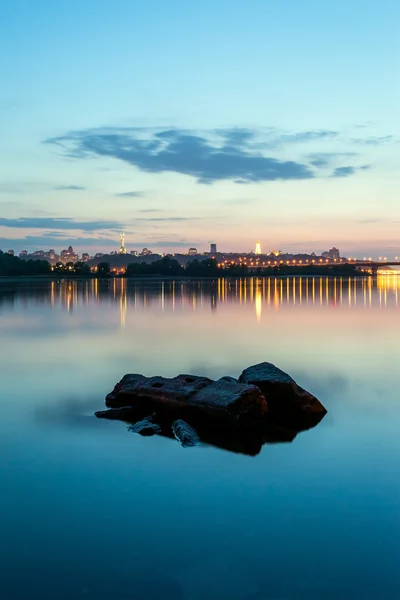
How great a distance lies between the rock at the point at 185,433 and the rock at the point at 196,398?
21.2 inches

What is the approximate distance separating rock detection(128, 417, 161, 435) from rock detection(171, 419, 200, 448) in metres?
0.32

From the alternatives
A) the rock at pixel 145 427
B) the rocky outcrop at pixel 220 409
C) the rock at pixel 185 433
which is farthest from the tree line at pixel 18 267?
the rock at pixel 185 433

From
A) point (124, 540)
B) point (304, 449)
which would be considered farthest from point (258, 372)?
point (124, 540)

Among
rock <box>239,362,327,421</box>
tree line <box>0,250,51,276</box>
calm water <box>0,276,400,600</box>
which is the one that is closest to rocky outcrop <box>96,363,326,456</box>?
rock <box>239,362,327,421</box>

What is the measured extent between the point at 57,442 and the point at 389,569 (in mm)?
5942

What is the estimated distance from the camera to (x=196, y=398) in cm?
1105

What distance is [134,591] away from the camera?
5488mm

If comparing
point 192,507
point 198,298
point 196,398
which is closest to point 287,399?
point 196,398

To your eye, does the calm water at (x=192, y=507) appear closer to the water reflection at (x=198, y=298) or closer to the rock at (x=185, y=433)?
the rock at (x=185, y=433)

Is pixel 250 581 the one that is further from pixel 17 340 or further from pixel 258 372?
pixel 17 340

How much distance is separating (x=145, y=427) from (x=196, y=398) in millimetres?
1175

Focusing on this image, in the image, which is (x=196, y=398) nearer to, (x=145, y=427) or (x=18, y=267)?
(x=145, y=427)

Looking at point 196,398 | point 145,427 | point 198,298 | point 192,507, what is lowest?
point 192,507

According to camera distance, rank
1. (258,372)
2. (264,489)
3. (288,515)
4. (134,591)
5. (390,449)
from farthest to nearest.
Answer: (258,372) < (390,449) < (264,489) < (288,515) < (134,591)
